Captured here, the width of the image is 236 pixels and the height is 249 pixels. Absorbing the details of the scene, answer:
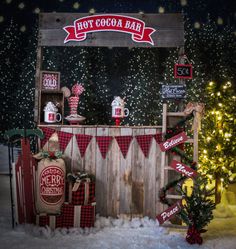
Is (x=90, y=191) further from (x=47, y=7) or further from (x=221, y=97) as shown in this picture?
(x=47, y=7)

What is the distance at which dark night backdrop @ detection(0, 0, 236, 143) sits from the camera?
51.5 ft

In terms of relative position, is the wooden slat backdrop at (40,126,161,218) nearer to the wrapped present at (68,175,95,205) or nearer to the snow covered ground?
the snow covered ground

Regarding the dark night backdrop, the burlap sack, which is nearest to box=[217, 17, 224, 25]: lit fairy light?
the dark night backdrop

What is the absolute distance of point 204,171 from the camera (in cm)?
934

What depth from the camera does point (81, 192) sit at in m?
6.42

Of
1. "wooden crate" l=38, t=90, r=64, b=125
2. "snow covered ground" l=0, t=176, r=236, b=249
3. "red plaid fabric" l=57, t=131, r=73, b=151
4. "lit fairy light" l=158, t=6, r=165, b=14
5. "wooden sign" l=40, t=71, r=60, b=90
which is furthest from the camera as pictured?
"lit fairy light" l=158, t=6, r=165, b=14

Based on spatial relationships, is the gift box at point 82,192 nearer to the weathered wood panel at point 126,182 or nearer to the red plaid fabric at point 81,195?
the red plaid fabric at point 81,195

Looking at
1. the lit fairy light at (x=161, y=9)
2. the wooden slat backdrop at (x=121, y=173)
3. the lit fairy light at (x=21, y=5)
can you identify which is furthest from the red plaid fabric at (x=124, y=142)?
the lit fairy light at (x=21, y=5)

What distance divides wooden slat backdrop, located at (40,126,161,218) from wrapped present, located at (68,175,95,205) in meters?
0.46

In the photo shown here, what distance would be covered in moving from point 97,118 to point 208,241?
1068 cm

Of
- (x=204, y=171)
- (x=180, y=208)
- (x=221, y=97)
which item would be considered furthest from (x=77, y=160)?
(x=221, y=97)

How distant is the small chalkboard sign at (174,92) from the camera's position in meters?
6.77

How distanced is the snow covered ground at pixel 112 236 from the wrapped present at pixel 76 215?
15 centimetres

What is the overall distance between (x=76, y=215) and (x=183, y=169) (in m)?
1.95
